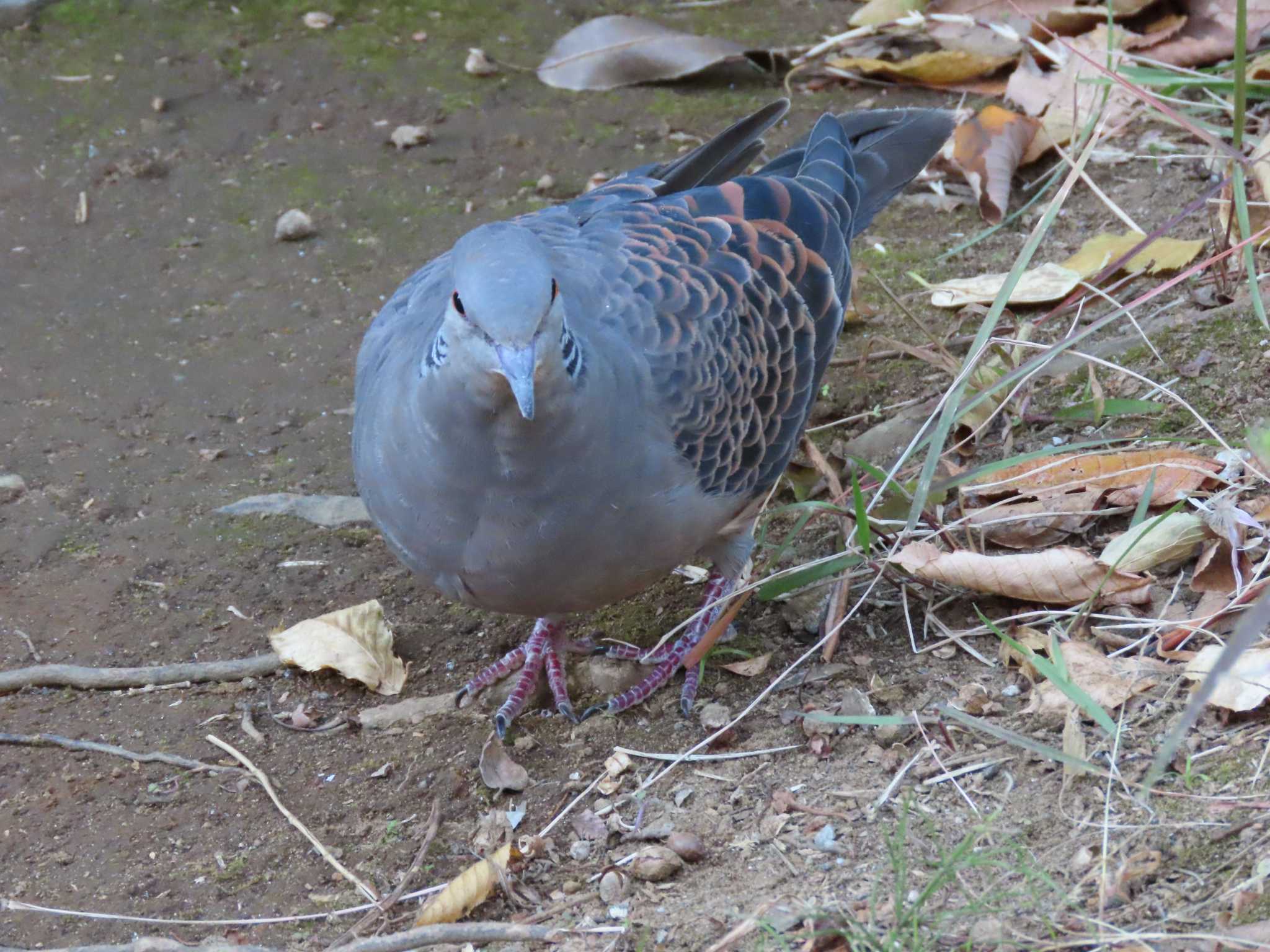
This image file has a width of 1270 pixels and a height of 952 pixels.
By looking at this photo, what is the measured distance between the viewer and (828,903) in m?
2.48

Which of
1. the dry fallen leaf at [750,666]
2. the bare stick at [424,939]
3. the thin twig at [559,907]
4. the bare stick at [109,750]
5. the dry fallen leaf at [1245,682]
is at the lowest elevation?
the bare stick at [109,750]

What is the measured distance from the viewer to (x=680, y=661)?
3674 mm

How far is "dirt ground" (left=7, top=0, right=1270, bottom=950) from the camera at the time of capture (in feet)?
8.84

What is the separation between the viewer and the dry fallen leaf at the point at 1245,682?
2590 mm

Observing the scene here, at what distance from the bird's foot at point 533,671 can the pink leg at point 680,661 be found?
101mm

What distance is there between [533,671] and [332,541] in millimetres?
975

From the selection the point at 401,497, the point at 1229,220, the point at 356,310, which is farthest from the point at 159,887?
the point at 1229,220

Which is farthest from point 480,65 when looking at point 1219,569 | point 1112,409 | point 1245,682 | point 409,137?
point 1245,682

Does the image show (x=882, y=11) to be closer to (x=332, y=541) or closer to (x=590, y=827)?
(x=332, y=541)

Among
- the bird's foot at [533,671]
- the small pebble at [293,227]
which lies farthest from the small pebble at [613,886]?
the small pebble at [293,227]

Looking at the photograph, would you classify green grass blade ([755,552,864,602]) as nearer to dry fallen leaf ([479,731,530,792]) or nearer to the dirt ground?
the dirt ground

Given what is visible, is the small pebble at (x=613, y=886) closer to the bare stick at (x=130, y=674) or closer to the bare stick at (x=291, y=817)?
the bare stick at (x=291, y=817)

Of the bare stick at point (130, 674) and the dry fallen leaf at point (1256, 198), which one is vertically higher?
the dry fallen leaf at point (1256, 198)

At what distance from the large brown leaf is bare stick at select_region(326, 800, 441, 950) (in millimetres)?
4209
